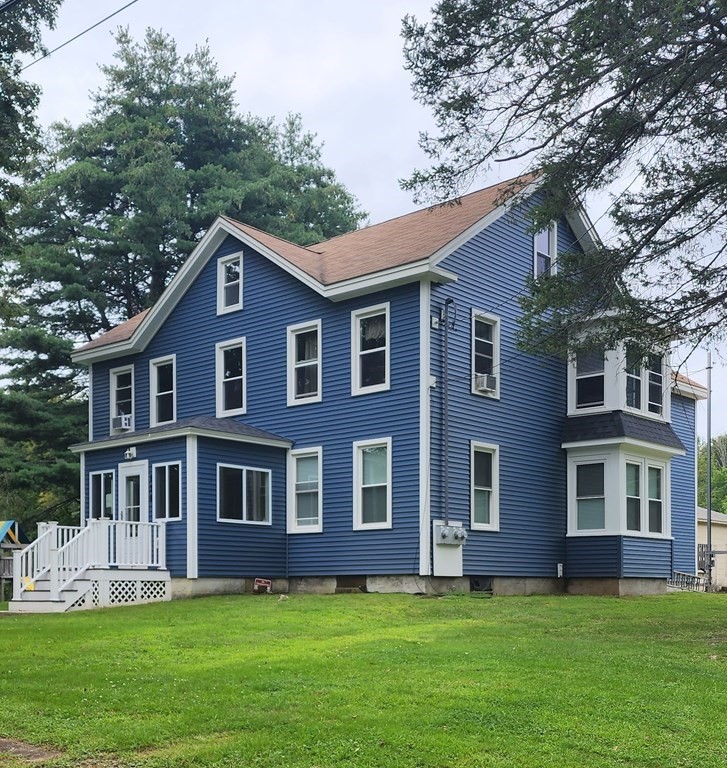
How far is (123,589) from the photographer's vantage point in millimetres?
18656

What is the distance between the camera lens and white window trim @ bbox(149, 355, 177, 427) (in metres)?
23.8

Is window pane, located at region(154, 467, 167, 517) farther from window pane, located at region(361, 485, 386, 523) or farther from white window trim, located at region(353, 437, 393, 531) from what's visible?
window pane, located at region(361, 485, 386, 523)

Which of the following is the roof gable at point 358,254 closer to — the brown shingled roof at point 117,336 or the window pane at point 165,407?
the brown shingled roof at point 117,336

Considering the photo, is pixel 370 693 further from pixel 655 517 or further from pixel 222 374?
pixel 655 517

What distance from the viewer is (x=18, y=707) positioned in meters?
8.07

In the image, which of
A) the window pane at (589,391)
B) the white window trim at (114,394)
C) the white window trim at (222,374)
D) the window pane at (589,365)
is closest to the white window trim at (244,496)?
the white window trim at (222,374)

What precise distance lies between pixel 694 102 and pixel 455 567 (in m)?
9.60

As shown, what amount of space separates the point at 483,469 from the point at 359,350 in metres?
3.42

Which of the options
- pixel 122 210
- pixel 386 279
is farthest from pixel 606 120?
pixel 122 210

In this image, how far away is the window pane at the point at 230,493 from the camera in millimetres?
19969

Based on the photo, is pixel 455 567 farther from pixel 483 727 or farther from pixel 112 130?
pixel 112 130

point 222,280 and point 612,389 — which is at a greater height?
point 222,280

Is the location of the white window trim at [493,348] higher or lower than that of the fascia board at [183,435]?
higher

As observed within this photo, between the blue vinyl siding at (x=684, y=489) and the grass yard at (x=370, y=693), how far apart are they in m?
13.8
